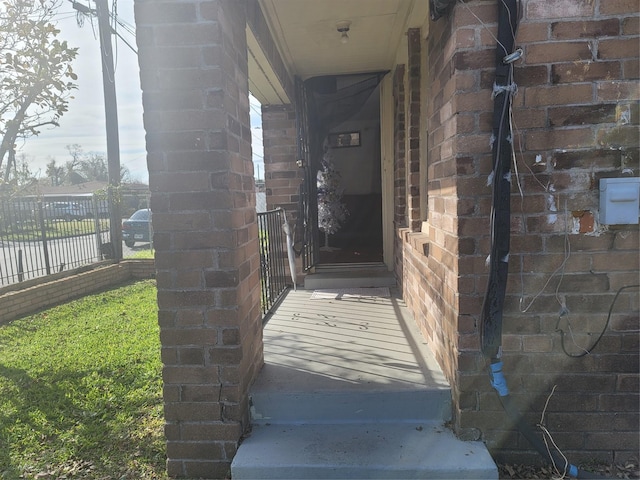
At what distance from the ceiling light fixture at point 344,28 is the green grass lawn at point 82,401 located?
3.08m

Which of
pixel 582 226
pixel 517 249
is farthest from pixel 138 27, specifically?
pixel 582 226

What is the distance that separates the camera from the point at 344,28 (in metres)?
3.27

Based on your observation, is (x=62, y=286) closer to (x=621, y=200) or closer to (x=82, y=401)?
(x=82, y=401)

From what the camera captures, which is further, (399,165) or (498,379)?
(399,165)

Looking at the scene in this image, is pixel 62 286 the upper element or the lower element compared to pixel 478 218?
lower

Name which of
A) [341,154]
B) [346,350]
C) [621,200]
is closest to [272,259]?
[346,350]

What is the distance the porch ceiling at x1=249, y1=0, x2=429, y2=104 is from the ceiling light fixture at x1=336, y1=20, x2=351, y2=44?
31 mm

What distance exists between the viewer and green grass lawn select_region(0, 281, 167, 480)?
209 cm

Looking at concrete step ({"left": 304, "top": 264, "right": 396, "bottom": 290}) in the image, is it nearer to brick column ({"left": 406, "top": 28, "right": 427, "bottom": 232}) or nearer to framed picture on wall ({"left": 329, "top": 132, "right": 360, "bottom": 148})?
brick column ({"left": 406, "top": 28, "right": 427, "bottom": 232})

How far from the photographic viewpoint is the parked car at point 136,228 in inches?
528

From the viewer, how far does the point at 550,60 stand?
5.51 ft

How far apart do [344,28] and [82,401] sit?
11.1 ft

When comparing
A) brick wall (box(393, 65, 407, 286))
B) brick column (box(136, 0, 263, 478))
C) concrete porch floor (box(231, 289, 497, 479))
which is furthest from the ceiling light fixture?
concrete porch floor (box(231, 289, 497, 479))

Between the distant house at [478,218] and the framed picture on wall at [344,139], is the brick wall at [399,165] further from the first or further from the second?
the framed picture on wall at [344,139]
